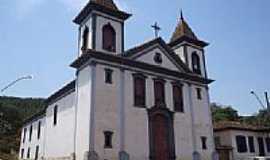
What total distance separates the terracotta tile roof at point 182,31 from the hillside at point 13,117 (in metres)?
20.7

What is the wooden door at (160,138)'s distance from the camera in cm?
2198

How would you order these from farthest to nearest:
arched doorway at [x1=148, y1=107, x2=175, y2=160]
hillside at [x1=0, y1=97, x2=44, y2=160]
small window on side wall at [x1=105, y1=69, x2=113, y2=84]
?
hillside at [x1=0, y1=97, x2=44, y2=160], arched doorway at [x1=148, y1=107, x2=175, y2=160], small window on side wall at [x1=105, y1=69, x2=113, y2=84]

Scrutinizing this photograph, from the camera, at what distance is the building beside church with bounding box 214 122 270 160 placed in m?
28.3

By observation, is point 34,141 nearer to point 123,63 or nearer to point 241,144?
point 123,63

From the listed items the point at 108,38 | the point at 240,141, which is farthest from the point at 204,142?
the point at 108,38

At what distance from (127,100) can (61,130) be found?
756 centimetres

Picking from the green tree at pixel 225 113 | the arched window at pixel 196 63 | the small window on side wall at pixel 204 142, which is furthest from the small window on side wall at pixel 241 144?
the green tree at pixel 225 113


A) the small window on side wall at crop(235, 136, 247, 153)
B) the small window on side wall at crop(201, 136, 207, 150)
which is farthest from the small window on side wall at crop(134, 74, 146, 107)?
the small window on side wall at crop(235, 136, 247, 153)

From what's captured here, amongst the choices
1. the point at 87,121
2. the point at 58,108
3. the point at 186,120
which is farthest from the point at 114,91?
the point at 58,108

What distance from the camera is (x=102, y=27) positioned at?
72.8 feet

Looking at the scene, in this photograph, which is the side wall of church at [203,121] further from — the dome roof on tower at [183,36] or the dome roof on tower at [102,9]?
the dome roof on tower at [102,9]

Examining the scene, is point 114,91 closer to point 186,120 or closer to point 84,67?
point 84,67

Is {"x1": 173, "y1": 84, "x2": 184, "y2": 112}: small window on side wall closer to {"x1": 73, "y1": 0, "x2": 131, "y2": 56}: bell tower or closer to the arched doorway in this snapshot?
the arched doorway

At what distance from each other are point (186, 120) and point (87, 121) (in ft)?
28.7
